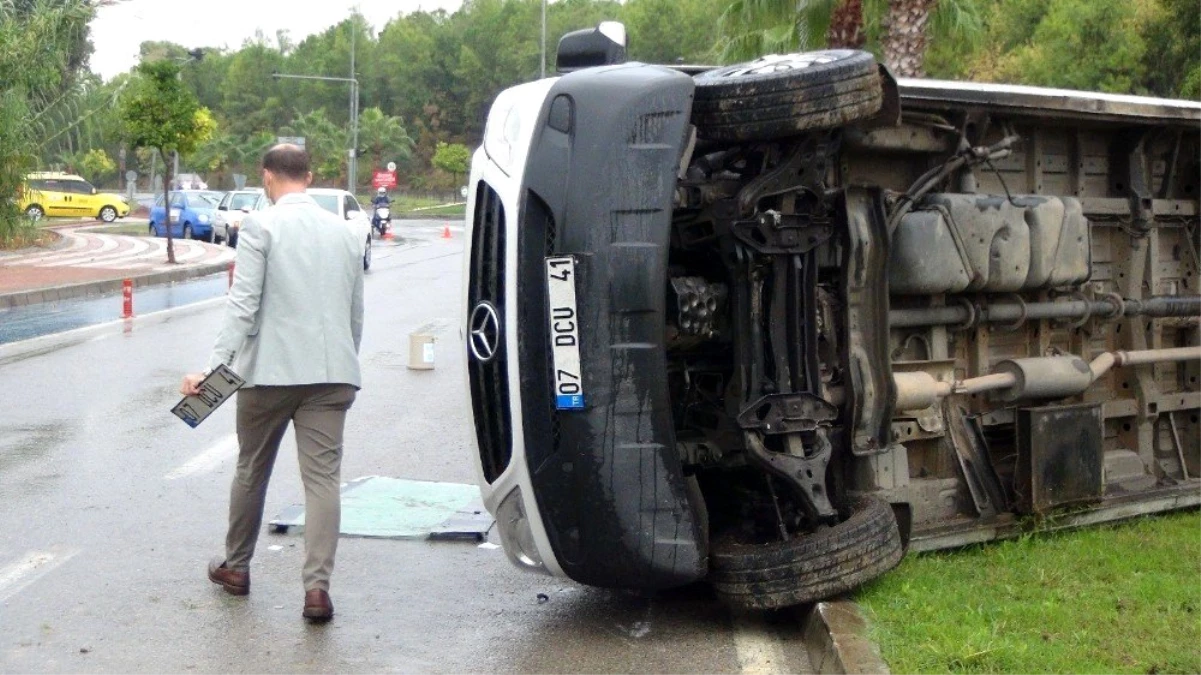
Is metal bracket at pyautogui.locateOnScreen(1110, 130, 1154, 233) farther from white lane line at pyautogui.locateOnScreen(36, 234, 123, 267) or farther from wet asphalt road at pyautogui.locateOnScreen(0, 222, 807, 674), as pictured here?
white lane line at pyautogui.locateOnScreen(36, 234, 123, 267)

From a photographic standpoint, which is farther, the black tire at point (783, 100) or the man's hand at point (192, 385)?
the man's hand at point (192, 385)

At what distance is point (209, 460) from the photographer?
9258 mm

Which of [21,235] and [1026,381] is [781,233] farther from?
[21,235]

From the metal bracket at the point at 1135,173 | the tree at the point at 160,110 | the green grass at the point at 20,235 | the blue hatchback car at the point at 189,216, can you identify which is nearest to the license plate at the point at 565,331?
the metal bracket at the point at 1135,173

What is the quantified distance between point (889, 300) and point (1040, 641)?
1.72 m

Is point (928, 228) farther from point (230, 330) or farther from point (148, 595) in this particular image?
point (148, 595)

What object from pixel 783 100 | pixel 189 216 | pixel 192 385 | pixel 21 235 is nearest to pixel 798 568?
pixel 783 100

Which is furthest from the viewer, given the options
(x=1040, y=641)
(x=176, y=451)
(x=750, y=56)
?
(x=750, y=56)

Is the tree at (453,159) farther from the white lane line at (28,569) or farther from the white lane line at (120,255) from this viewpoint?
the white lane line at (28,569)

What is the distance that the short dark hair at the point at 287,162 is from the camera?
607cm

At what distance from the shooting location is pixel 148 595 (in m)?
6.28

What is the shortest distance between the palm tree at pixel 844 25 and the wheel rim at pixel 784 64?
1454cm

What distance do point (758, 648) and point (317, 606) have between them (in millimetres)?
1722

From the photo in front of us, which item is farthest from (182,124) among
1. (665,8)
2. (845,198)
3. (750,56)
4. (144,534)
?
(665,8)
